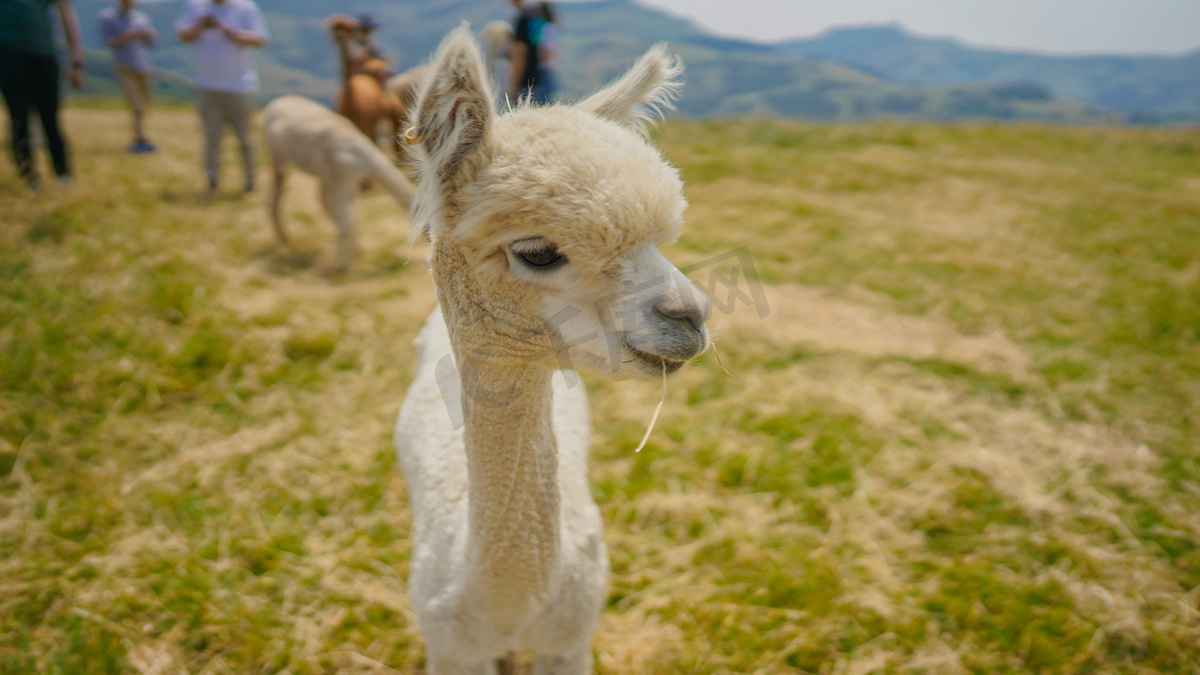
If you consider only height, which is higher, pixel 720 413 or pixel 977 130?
pixel 977 130

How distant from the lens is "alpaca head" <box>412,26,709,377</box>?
912mm

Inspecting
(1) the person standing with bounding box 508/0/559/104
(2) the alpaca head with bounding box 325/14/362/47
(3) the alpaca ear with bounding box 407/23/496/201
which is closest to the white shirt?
(2) the alpaca head with bounding box 325/14/362/47

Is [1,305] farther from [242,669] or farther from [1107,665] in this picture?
[1107,665]

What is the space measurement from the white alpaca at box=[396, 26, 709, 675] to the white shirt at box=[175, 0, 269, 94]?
5.48 meters

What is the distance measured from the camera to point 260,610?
78.2 inches

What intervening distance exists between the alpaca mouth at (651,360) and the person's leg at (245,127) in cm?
612

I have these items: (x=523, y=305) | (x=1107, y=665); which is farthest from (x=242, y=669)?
(x=1107, y=665)

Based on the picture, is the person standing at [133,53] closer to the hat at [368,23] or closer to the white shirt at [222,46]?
the white shirt at [222,46]

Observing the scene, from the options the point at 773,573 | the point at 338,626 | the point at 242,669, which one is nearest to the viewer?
the point at 242,669

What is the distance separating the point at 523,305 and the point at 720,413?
233 centimetres

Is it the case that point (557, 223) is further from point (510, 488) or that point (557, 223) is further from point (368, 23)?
point (368, 23)

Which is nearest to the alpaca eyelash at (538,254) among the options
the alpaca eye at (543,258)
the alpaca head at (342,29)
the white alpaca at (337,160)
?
the alpaca eye at (543,258)

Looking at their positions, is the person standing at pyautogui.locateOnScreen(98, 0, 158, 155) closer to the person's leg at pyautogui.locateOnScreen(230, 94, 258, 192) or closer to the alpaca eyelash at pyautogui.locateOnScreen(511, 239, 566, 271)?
the person's leg at pyautogui.locateOnScreen(230, 94, 258, 192)

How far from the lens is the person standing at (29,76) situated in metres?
4.20
